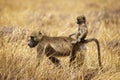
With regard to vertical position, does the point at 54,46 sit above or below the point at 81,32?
below

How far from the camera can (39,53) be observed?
646 cm

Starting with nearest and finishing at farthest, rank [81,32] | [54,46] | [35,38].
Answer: [81,32] → [54,46] → [35,38]

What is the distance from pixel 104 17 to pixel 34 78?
7.96m

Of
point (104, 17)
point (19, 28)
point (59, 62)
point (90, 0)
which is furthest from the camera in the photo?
point (90, 0)

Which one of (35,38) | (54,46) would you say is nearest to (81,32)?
(54,46)

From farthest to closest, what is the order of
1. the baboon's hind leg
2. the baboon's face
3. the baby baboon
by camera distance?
the baboon's face → the baboon's hind leg → the baby baboon

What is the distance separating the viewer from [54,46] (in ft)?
21.1

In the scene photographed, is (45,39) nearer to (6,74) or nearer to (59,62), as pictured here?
(59,62)

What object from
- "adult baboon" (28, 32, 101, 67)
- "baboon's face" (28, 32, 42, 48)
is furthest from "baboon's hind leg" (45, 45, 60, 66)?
"baboon's face" (28, 32, 42, 48)

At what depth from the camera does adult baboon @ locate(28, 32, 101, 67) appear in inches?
250

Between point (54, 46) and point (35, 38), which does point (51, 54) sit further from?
point (35, 38)

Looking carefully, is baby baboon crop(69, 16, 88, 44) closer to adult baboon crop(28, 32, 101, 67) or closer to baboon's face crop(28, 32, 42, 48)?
adult baboon crop(28, 32, 101, 67)

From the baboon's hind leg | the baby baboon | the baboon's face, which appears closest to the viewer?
the baby baboon

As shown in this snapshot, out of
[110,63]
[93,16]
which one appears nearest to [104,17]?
[93,16]
